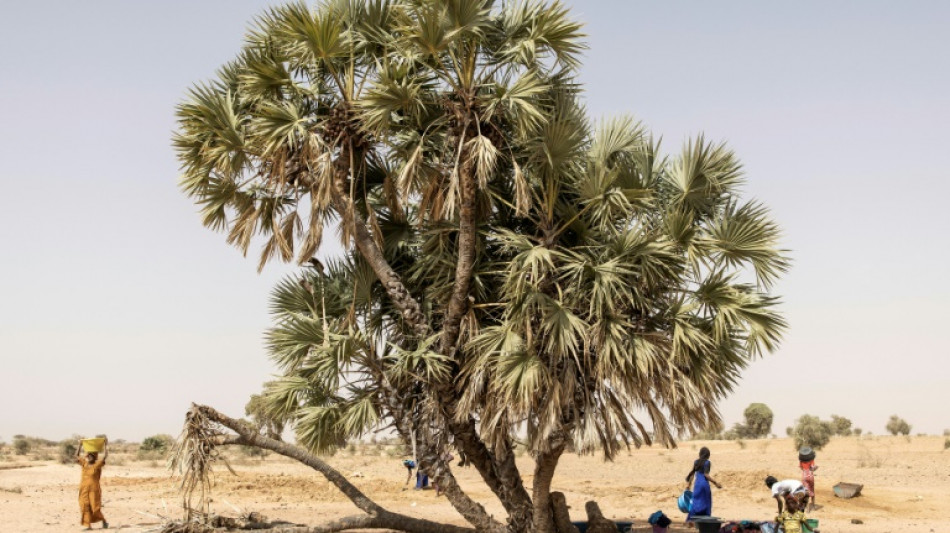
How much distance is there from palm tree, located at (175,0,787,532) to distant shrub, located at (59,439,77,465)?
94.2 feet

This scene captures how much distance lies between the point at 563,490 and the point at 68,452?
83.4ft

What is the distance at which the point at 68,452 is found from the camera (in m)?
41.0

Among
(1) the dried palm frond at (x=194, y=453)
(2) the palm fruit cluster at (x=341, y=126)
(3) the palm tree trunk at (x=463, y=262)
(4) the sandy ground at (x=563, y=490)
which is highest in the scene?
(2) the palm fruit cluster at (x=341, y=126)

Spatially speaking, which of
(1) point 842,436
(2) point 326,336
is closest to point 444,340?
(2) point 326,336

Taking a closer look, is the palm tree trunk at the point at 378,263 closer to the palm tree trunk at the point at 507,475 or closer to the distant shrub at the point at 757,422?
the palm tree trunk at the point at 507,475

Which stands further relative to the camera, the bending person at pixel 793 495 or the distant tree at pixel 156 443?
the distant tree at pixel 156 443

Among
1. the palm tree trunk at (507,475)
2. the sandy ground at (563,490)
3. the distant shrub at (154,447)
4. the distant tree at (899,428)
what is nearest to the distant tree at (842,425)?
the distant tree at (899,428)

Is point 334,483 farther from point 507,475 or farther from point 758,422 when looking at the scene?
point 758,422

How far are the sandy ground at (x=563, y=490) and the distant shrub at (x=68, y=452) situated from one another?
2.25m

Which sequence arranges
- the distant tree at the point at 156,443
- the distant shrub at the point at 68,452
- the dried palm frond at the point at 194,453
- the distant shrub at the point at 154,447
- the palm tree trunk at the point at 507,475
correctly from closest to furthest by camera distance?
the dried palm frond at the point at 194,453
the palm tree trunk at the point at 507,475
the distant shrub at the point at 68,452
the distant shrub at the point at 154,447
the distant tree at the point at 156,443

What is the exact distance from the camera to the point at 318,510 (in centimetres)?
1986

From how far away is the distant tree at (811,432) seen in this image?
4478 cm

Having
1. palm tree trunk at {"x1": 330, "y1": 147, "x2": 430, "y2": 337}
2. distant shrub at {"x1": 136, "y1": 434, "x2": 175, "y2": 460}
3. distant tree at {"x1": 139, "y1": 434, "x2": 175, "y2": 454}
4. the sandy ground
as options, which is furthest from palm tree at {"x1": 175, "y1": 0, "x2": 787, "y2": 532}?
distant tree at {"x1": 139, "y1": 434, "x2": 175, "y2": 454}

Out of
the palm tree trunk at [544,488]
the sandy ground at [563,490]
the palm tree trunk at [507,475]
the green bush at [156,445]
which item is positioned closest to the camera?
the palm tree trunk at [544,488]
